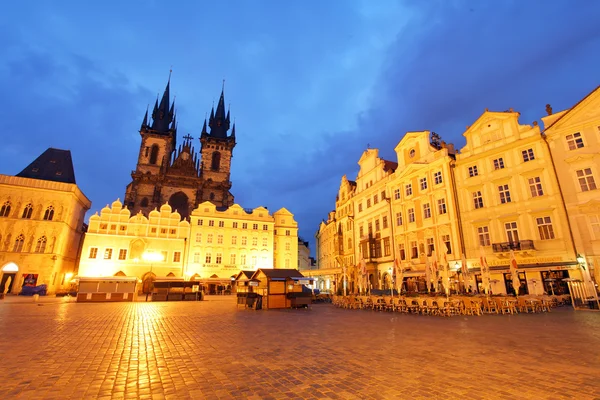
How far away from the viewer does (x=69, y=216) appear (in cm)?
4059

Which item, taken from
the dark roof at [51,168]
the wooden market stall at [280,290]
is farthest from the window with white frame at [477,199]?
the dark roof at [51,168]

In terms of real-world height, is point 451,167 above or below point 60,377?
above

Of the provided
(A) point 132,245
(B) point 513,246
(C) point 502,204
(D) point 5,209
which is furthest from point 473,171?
(D) point 5,209

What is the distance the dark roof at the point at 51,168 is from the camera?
42156 millimetres

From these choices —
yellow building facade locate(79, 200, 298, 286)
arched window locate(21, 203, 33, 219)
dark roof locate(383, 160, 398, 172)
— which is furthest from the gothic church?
dark roof locate(383, 160, 398, 172)

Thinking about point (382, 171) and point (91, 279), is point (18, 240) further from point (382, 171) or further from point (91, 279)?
point (382, 171)

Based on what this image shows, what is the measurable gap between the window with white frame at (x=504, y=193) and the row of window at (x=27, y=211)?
5116 centimetres

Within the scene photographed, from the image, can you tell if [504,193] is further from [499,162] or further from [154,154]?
→ [154,154]

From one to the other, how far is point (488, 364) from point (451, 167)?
24719 mm

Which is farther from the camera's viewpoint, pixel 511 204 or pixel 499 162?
pixel 499 162

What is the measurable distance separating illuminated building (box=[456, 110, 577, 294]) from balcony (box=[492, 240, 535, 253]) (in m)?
0.06

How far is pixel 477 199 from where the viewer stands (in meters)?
25.6

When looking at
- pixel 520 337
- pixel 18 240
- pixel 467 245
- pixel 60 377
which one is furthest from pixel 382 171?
pixel 18 240

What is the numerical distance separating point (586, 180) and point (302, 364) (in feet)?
81.7
